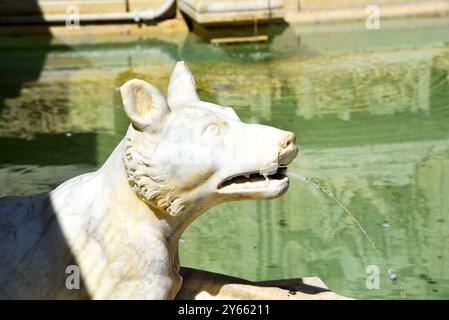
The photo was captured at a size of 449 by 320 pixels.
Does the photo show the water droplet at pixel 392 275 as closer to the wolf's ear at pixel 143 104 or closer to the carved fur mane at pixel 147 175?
the carved fur mane at pixel 147 175

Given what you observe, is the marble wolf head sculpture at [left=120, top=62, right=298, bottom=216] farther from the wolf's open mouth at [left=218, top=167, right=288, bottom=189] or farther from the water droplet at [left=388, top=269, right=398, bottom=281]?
the water droplet at [left=388, top=269, right=398, bottom=281]

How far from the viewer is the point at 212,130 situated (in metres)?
5.30

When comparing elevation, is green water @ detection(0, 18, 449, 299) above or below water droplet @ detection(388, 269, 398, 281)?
above

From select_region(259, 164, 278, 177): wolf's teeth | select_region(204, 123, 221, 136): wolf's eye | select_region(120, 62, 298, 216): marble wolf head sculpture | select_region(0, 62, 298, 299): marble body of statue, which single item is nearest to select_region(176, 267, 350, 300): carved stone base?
select_region(0, 62, 298, 299): marble body of statue

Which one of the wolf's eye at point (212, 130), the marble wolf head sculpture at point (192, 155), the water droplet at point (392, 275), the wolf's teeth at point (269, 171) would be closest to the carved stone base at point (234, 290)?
the marble wolf head sculpture at point (192, 155)

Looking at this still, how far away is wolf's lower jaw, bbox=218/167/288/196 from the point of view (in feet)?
17.4

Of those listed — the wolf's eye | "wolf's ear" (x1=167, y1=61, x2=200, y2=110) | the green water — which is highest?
"wolf's ear" (x1=167, y1=61, x2=200, y2=110)

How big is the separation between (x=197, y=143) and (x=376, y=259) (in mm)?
3153

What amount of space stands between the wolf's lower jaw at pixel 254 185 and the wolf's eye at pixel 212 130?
0.21 meters

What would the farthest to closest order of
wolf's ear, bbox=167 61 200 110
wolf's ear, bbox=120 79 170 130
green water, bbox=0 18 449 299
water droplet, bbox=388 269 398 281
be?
green water, bbox=0 18 449 299 < water droplet, bbox=388 269 398 281 < wolf's ear, bbox=167 61 200 110 < wolf's ear, bbox=120 79 170 130

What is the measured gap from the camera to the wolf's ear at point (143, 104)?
521 centimetres

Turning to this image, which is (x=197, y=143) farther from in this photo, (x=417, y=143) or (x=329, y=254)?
(x=417, y=143)

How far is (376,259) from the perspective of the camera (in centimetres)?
812

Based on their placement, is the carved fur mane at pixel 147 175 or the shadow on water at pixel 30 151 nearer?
the carved fur mane at pixel 147 175
